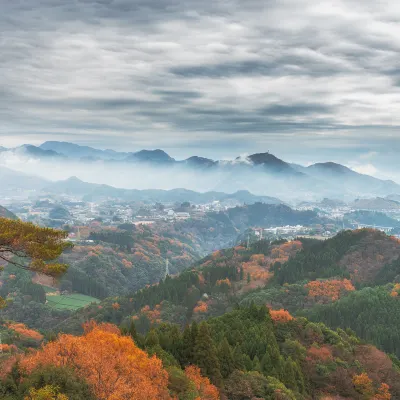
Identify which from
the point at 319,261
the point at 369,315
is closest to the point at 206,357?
the point at 369,315

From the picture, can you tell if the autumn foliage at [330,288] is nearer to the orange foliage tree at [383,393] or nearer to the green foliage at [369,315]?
the green foliage at [369,315]

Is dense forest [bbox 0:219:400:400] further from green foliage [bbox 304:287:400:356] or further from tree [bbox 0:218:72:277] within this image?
tree [bbox 0:218:72:277]

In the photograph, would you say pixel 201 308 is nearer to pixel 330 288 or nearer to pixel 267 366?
pixel 330 288

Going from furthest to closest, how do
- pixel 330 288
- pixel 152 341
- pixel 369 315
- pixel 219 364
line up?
pixel 330 288 → pixel 369 315 → pixel 152 341 → pixel 219 364

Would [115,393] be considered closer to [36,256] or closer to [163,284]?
[36,256]

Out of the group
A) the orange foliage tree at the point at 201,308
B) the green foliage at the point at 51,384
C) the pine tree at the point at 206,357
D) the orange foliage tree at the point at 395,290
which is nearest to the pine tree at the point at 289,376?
the pine tree at the point at 206,357

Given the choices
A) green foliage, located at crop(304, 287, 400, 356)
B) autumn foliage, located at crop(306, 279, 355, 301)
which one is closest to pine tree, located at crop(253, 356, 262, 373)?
green foliage, located at crop(304, 287, 400, 356)
